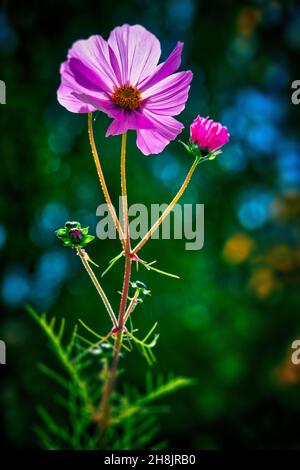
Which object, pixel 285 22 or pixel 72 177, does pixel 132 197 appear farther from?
pixel 285 22

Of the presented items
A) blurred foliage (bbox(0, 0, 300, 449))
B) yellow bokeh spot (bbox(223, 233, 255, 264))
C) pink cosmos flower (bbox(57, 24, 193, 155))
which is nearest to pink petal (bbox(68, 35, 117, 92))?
pink cosmos flower (bbox(57, 24, 193, 155))

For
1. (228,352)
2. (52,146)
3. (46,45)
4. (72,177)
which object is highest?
(46,45)

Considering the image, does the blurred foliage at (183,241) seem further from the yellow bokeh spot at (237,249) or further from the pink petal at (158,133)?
the pink petal at (158,133)

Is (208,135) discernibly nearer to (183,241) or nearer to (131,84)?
(131,84)

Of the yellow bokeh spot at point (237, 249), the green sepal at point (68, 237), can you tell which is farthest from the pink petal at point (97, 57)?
the yellow bokeh spot at point (237, 249)

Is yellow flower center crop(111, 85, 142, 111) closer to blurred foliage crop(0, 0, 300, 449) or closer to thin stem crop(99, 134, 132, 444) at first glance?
thin stem crop(99, 134, 132, 444)

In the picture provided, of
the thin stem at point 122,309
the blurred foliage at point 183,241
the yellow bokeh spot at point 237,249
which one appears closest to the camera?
the thin stem at point 122,309

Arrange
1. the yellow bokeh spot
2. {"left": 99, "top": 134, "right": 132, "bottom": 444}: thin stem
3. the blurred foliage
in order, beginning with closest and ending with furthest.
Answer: {"left": 99, "top": 134, "right": 132, "bottom": 444}: thin stem < the blurred foliage < the yellow bokeh spot
